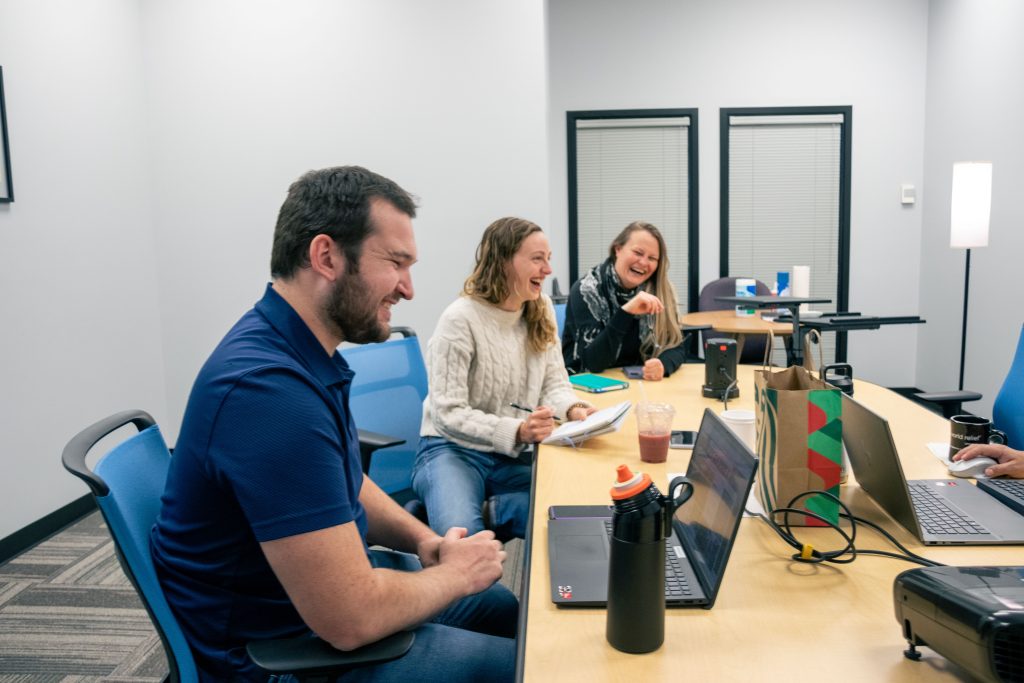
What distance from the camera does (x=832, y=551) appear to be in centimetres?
120

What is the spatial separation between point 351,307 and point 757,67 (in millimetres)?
4614

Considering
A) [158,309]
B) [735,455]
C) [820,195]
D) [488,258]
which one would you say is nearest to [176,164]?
[158,309]

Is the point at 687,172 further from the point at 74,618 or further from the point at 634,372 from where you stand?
the point at 74,618

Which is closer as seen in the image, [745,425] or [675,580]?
[675,580]

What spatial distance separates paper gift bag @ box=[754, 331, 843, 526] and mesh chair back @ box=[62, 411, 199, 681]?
3.14 feet

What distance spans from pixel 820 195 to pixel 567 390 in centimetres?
369

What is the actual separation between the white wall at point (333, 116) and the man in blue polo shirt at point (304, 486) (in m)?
2.43

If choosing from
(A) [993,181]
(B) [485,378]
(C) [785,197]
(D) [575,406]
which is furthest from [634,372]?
(C) [785,197]

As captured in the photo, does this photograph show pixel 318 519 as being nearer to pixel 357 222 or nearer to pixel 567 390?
pixel 357 222

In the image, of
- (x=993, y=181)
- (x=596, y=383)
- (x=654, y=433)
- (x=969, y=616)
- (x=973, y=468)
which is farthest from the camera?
(x=993, y=181)

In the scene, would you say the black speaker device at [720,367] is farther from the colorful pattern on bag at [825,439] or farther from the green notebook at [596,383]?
the colorful pattern on bag at [825,439]

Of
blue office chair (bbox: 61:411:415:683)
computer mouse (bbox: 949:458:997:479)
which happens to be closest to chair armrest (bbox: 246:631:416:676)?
blue office chair (bbox: 61:411:415:683)

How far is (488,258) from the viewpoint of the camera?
7.18 ft

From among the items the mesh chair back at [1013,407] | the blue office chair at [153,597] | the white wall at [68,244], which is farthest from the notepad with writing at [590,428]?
the white wall at [68,244]
